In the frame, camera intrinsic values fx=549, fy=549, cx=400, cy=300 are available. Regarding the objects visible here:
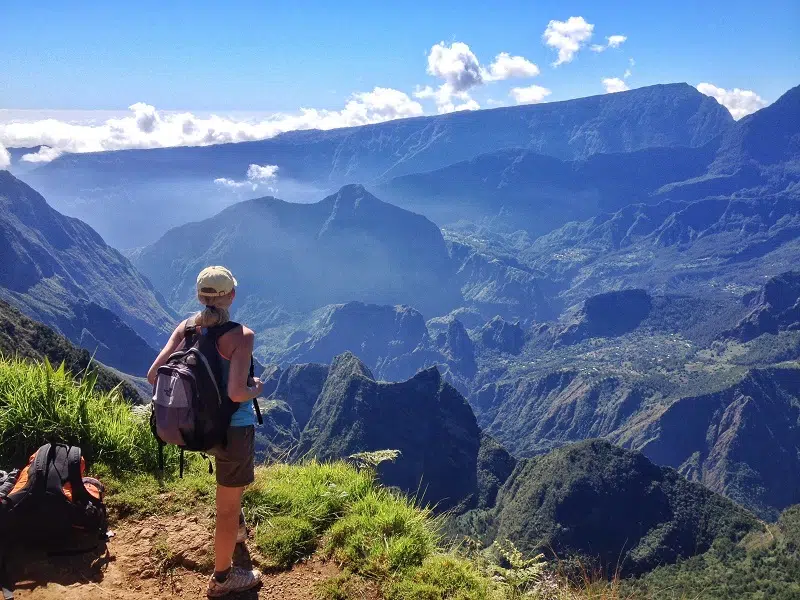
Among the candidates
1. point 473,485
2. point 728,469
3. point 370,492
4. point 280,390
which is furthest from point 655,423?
point 370,492

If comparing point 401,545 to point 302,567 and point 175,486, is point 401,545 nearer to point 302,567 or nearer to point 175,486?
point 302,567

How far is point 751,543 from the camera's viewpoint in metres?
66.8

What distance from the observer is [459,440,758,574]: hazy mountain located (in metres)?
73.2

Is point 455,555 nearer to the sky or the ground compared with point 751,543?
nearer to the sky

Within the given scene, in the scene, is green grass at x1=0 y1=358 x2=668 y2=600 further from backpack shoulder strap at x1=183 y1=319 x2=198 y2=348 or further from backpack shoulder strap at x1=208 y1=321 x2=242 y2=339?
backpack shoulder strap at x1=208 y1=321 x2=242 y2=339

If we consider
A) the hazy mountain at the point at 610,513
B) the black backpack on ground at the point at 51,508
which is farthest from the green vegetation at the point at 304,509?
the hazy mountain at the point at 610,513

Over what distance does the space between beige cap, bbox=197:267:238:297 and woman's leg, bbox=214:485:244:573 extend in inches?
83.9

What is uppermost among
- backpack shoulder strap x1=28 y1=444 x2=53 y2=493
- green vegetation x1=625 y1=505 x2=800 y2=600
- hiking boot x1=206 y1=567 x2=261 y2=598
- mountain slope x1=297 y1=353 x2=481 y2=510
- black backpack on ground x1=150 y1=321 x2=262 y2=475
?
black backpack on ground x1=150 y1=321 x2=262 y2=475

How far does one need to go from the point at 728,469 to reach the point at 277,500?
19904 cm

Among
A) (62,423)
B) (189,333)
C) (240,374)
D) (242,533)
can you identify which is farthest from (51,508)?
(240,374)

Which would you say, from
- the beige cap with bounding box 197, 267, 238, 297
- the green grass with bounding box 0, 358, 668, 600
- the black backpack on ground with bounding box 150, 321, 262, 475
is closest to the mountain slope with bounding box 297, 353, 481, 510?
the green grass with bounding box 0, 358, 668, 600

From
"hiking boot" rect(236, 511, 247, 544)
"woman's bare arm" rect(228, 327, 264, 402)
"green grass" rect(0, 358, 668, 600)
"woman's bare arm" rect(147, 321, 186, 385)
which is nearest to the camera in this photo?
"woman's bare arm" rect(228, 327, 264, 402)

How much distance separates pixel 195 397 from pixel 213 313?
2.90 feet

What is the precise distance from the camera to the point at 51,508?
20.4ft
